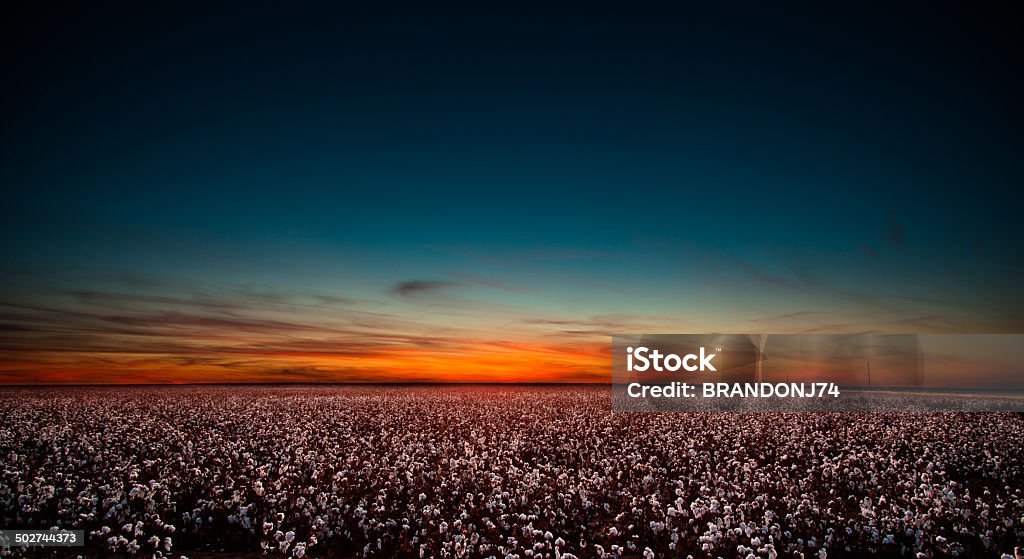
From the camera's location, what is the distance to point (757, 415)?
2917 centimetres

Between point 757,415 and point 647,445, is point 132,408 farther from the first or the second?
point 757,415

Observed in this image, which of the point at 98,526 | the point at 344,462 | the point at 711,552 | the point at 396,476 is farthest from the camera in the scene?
the point at 344,462

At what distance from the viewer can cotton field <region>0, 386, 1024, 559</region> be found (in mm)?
9320

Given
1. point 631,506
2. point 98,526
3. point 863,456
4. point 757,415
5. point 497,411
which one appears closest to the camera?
point 98,526

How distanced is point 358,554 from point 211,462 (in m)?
8.53

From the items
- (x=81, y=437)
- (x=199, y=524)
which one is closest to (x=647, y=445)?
(x=199, y=524)

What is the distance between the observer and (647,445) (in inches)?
729

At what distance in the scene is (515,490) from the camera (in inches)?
459

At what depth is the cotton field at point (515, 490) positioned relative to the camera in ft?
30.6

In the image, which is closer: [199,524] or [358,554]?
[358,554]

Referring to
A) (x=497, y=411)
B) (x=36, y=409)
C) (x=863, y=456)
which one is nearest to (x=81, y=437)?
(x=36, y=409)

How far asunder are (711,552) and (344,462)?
32.7 feet

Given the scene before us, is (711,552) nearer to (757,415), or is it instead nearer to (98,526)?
(98,526)

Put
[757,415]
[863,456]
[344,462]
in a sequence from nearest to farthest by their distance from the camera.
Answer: [344,462], [863,456], [757,415]
